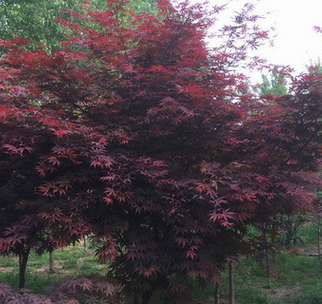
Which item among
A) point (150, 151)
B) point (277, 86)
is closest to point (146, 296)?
point (150, 151)

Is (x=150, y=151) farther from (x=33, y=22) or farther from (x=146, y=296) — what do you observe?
(x=33, y=22)

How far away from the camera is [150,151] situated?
338 centimetres

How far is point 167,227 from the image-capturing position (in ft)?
10.9

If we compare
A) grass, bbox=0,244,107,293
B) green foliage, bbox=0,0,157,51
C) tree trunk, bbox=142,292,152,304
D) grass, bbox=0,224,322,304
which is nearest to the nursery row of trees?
tree trunk, bbox=142,292,152,304

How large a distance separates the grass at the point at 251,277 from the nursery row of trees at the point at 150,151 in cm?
127

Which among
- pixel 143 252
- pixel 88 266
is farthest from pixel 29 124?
pixel 88 266

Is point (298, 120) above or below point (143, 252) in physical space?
above

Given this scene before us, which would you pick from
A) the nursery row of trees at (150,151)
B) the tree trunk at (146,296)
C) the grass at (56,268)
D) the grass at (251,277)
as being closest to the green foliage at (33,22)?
the grass at (56,268)

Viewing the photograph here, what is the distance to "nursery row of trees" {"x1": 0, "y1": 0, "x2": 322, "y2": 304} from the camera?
2738 millimetres

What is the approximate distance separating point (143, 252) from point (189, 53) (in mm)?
2257

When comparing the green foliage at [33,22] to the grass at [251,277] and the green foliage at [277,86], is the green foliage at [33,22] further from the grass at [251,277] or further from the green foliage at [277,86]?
the grass at [251,277]

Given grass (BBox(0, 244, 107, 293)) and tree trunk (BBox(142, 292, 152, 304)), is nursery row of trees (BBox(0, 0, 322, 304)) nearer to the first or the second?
tree trunk (BBox(142, 292, 152, 304))

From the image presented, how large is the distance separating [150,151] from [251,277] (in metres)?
3.86

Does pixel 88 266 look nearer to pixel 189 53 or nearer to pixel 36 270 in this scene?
pixel 36 270
